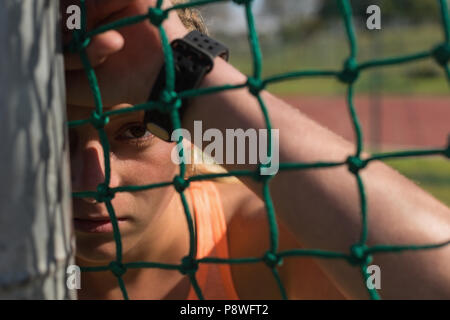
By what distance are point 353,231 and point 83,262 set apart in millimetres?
641

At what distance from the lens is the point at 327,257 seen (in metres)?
0.79

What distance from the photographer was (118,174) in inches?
40.5

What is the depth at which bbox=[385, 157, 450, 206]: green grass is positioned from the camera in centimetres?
512

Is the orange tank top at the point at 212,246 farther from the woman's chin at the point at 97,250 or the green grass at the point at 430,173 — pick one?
the green grass at the point at 430,173

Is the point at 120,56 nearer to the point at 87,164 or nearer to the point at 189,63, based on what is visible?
the point at 189,63

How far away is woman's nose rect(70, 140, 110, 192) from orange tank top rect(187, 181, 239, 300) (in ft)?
1.52

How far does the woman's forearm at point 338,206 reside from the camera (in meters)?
0.79

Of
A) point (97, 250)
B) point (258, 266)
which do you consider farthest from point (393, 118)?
point (97, 250)

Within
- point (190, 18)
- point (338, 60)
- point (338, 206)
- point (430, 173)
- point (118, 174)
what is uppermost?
point (338, 60)

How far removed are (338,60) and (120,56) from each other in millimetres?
18901

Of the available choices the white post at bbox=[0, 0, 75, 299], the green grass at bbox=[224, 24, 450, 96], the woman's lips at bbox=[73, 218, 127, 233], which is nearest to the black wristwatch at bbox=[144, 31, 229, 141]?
the white post at bbox=[0, 0, 75, 299]

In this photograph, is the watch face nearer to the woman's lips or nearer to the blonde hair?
the blonde hair
